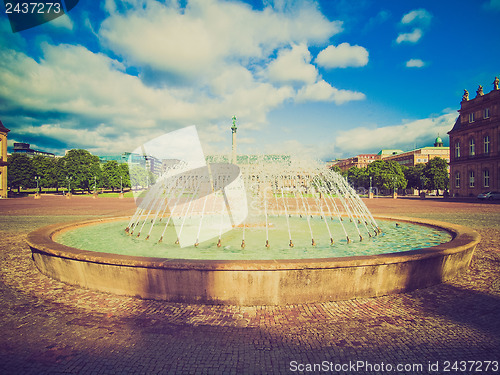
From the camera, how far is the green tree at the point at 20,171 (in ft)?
229

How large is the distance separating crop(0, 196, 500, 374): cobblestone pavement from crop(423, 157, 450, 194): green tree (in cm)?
8657

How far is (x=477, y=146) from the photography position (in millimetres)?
55062

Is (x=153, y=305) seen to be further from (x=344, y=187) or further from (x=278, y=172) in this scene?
(x=278, y=172)

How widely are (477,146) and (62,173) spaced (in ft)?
301

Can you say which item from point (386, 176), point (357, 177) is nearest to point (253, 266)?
point (386, 176)

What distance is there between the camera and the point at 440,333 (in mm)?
4332

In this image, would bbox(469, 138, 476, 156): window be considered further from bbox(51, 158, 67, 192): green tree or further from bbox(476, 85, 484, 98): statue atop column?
bbox(51, 158, 67, 192): green tree

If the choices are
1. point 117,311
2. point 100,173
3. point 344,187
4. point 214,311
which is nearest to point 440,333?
point 214,311

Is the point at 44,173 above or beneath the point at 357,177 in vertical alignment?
above

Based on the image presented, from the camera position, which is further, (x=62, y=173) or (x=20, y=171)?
(x=62, y=173)

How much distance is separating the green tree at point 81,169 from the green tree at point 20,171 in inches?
323

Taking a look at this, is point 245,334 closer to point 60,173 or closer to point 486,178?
point 486,178

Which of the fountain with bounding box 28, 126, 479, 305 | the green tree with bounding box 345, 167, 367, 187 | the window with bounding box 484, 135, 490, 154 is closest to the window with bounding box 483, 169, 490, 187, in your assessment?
the window with bounding box 484, 135, 490, 154

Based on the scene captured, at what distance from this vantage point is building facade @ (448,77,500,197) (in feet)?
168
